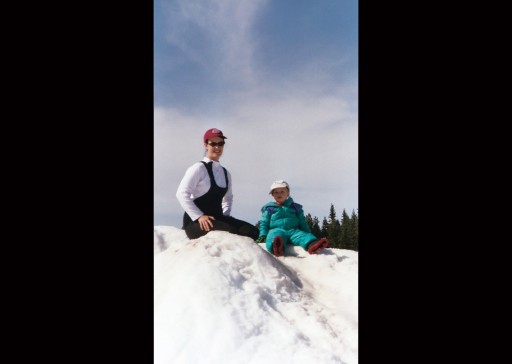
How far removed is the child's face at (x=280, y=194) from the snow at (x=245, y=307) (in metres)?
0.62

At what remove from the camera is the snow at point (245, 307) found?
2.26m

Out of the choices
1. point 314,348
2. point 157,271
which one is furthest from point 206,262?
point 314,348

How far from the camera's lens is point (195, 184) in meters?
3.23

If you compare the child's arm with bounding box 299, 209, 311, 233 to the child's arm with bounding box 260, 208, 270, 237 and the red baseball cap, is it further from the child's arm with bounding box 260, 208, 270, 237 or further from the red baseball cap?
the red baseball cap

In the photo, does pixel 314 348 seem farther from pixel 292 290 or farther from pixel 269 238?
pixel 269 238

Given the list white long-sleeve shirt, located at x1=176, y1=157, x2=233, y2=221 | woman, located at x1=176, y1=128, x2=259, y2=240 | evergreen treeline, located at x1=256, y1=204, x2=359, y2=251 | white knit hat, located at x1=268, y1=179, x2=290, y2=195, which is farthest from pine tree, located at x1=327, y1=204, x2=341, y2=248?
white long-sleeve shirt, located at x1=176, y1=157, x2=233, y2=221

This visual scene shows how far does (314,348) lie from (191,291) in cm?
86

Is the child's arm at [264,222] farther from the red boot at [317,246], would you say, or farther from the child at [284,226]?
the red boot at [317,246]

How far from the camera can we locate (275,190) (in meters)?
3.49

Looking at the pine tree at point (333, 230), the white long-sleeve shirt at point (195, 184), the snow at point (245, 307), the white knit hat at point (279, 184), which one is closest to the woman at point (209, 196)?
the white long-sleeve shirt at point (195, 184)

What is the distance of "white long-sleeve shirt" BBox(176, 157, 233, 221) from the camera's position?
3178 millimetres

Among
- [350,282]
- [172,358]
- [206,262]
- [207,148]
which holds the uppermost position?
[207,148]

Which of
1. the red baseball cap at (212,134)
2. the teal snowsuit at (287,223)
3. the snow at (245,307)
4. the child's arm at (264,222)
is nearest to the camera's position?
the snow at (245,307)

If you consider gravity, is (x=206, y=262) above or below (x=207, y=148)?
below
